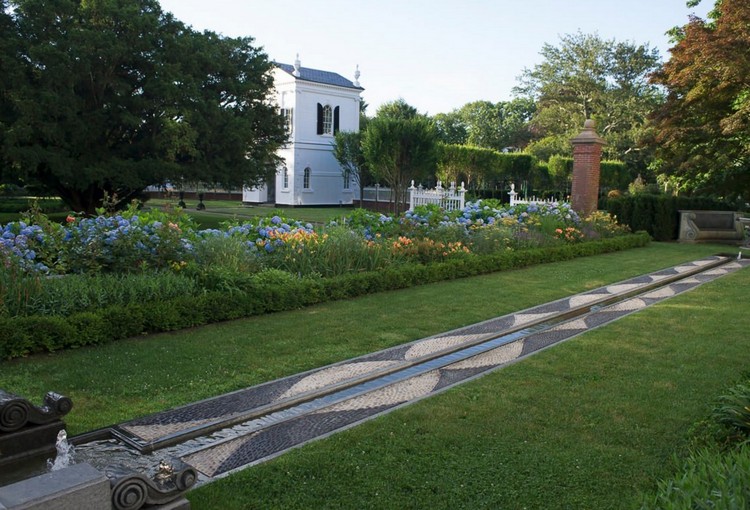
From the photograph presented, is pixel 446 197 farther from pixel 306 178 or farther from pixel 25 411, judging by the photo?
pixel 25 411

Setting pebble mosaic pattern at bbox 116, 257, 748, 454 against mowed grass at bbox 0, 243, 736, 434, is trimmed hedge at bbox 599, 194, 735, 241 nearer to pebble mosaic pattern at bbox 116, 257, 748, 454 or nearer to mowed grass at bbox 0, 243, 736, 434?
pebble mosaic pattern at bbox 116, 257, 748, 454

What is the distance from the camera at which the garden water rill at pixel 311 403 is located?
3.47 metres

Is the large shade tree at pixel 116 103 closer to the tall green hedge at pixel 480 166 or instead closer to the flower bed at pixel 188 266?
the flower bed at pixel 188 266

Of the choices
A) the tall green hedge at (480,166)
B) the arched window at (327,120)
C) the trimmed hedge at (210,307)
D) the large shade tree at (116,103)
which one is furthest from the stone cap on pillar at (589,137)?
the arched window at (327,120)

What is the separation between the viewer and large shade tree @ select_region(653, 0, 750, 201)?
51.1ft

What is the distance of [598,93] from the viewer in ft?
143

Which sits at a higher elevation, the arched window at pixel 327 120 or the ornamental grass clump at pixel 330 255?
the arched window at pixel 327 120

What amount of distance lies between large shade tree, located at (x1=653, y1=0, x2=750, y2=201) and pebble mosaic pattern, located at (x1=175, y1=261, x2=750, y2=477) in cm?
1162

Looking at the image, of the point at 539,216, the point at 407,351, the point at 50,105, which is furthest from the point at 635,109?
the point at 407,351

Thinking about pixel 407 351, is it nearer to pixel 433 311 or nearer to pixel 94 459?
pixel 433 311

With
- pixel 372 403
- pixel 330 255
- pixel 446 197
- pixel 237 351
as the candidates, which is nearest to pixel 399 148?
pixel 446 197

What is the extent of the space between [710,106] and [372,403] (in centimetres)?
1685

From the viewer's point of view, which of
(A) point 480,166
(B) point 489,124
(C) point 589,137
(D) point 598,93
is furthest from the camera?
(B) point 489,124

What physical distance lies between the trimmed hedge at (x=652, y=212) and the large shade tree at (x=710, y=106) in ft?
3.15
